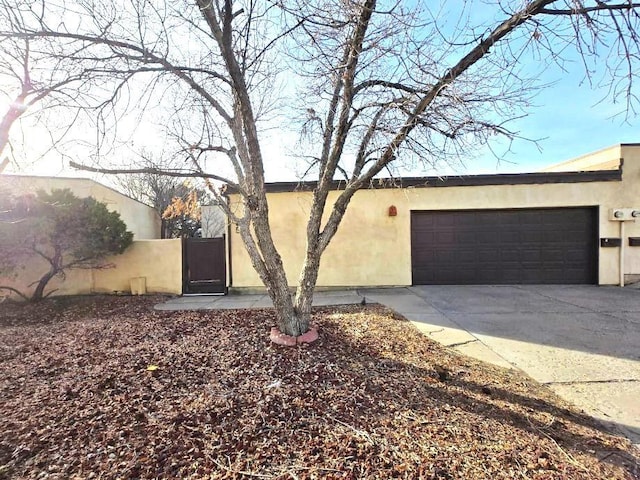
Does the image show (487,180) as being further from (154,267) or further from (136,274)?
(136,274)

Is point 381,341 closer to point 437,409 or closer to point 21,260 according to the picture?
point 437,409

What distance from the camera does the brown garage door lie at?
855 cm

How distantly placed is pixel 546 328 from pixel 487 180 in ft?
15.6

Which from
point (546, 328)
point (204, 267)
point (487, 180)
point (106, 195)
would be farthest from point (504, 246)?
point (106, 195)

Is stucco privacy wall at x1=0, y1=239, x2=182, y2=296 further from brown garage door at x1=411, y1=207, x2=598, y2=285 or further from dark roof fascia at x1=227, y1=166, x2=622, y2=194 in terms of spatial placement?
brown garage door at x1=411, y1=207, x2=598, y2=285

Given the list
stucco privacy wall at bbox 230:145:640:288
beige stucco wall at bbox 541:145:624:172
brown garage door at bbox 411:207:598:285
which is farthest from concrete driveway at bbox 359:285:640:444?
beige stucco wall at bbox 541:145:624:172

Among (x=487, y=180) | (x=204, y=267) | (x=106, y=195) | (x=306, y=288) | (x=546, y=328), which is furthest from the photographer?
(x=106, y=195)

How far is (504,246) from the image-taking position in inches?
342

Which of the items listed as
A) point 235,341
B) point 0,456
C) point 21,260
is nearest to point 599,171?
point 235,341

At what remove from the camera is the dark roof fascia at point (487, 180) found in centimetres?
827

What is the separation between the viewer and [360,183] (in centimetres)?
372

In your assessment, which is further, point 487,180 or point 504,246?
point 504,246

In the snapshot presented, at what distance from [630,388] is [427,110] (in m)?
3.31

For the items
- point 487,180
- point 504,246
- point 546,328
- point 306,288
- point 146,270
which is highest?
point 487,180
